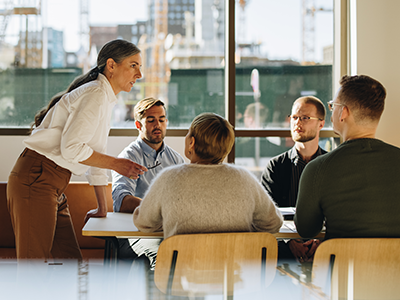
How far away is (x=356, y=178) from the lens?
1384 millimetres

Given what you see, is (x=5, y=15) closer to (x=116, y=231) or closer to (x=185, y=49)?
(x=185, y=49)

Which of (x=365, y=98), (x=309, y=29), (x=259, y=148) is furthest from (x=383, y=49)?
(x=365, y=98)

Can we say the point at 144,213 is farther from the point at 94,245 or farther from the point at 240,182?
the point at 94,245

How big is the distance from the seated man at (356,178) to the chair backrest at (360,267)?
0.12 metres

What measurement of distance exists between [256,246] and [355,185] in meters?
0.43

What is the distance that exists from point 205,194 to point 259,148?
6.90 ft

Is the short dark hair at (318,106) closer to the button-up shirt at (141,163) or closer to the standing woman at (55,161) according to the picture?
the button-up shirt at (141,163)

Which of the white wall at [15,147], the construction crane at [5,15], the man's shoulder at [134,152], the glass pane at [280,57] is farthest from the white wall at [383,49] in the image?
the construction crane at [5,15]

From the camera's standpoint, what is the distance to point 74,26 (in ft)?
11.1

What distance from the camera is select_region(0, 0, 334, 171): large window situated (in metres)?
3.35

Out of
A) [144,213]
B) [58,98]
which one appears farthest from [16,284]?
[58,98]

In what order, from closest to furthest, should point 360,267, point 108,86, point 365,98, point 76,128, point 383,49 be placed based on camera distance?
1. point 360,267
2. point 365,98
3. point 76,128
4. point 108,86
5. point 383,49

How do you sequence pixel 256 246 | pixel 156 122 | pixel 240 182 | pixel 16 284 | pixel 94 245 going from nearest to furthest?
pixel 256 246 → pixel 240 182 → pixel 16 284 → pixel 156 122 → pixel 94 245

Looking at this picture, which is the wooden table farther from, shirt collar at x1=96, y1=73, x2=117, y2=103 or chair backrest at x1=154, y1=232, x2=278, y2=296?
shirt collar at x1=96, y1=73, x2=117, y2=103
